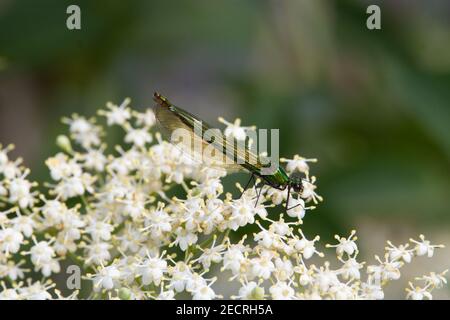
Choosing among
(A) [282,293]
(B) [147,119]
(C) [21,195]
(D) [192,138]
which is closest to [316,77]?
(B) [147,119]

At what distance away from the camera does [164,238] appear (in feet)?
8.68

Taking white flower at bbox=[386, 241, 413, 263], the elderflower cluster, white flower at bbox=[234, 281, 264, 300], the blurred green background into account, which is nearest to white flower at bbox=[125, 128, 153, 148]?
the elderflower cluster

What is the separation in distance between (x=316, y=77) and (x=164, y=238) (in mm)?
2043

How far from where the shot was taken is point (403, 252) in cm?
254

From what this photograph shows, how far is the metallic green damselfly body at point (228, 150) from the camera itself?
270 cm

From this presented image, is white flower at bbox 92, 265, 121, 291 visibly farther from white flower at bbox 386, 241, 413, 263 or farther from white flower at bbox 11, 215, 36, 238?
white flower at bbox 386, 241, 413, 263

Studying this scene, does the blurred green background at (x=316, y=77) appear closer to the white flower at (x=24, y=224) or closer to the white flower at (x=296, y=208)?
the white flower at (x=296, y=208)

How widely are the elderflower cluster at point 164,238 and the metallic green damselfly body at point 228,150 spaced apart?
0.15 ft

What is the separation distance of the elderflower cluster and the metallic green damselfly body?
0.15ft

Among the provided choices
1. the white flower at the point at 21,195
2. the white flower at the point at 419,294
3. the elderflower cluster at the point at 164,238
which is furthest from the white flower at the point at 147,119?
the white flower at the point at 419,294

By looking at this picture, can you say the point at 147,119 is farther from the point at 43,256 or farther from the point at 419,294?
the point at 419,294

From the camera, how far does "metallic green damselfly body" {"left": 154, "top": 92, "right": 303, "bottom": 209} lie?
106 inches
